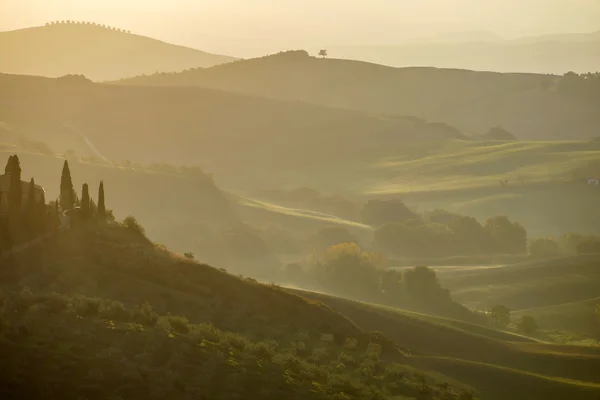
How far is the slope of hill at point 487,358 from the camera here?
5044 cm

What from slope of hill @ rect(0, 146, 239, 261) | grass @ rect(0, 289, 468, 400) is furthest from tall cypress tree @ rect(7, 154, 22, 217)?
slope of hill @ rect(0, 146, 239, 261)

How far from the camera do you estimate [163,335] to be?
39.8 metres

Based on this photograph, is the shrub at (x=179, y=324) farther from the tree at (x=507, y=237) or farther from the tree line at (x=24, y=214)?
the tree at (x=507, y=237)

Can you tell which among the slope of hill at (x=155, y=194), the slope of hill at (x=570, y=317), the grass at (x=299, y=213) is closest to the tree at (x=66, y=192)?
the slope of hill at (x=570, y=317)

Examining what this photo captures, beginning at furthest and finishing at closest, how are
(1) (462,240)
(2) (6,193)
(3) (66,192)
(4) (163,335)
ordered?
1. (1) (462,240)
2. (3) (66,192)
3. (2) (6,193)
4. (4) (163,335)

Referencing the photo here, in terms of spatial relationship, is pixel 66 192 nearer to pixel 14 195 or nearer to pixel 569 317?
pixel 14 195

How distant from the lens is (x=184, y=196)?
16225 centimetres

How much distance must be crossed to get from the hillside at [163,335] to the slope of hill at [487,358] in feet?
8.89

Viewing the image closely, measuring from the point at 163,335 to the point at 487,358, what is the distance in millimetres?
25412

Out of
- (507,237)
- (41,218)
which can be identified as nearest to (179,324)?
(41,218)

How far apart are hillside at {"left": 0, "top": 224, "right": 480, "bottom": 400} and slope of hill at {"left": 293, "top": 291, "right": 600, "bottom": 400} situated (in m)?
2.71

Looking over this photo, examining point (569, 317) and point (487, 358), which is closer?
point (487, 358)

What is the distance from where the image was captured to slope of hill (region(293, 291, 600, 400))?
5044 centimetres

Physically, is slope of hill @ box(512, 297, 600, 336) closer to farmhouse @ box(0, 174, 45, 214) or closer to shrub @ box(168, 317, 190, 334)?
farmhouse @ box(0, 174, 45, 214)
